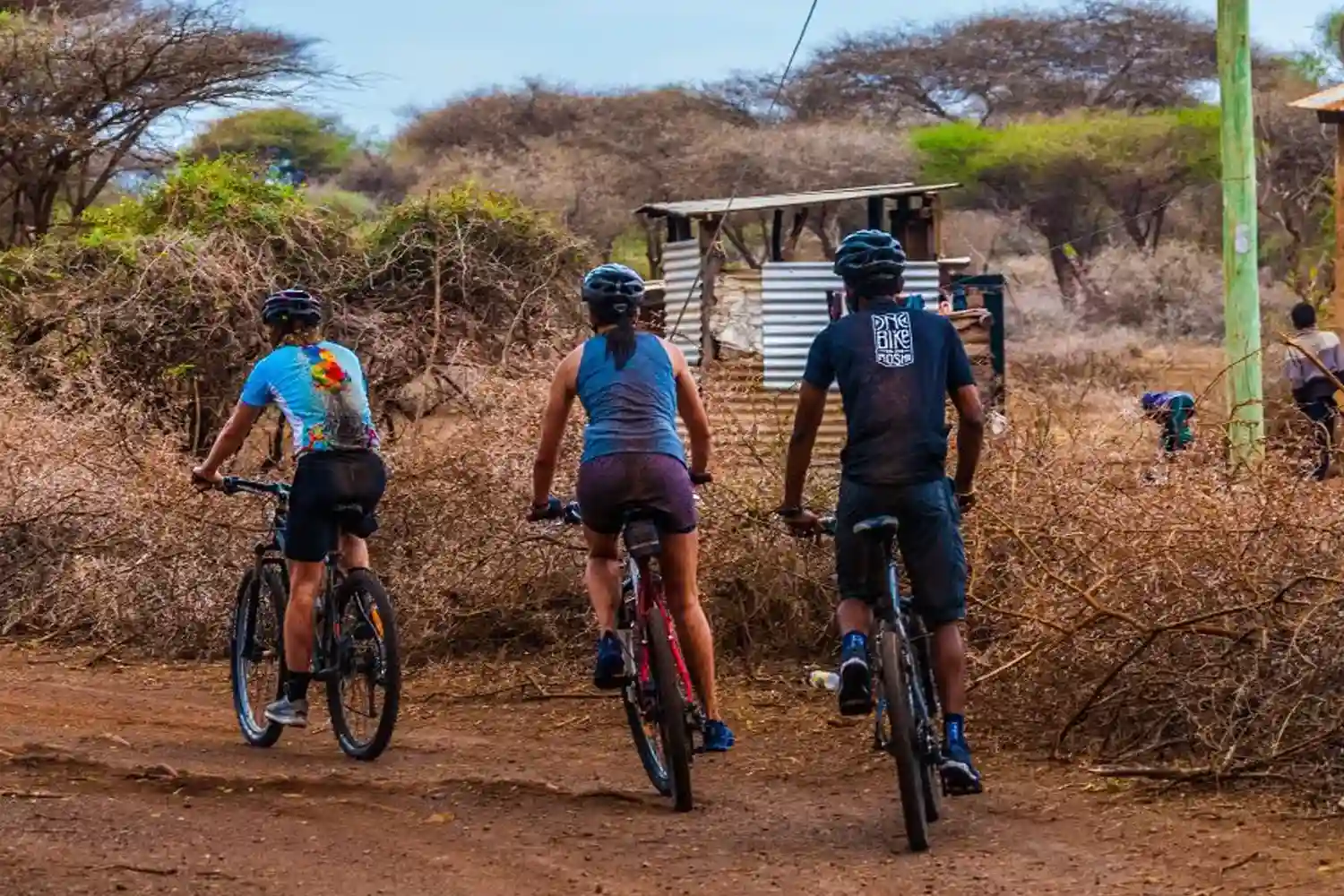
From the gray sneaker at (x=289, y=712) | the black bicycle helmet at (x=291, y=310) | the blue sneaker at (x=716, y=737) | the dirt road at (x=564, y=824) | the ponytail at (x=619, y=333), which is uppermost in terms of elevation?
the black bicycle helmet at (x=291, y=310)

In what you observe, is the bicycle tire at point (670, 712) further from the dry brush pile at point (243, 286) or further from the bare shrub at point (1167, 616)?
the dry brush pile at point (243, 286)

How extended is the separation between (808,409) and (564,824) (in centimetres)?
144

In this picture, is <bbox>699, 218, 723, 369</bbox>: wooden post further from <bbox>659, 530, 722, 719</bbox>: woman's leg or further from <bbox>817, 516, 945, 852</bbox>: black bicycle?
<bbox>817, 516, 945, 852</bbox>: black bicycle

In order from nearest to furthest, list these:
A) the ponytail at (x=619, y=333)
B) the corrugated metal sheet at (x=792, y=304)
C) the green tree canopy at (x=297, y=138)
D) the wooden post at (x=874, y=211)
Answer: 1. the ponytail at (x=619, y=333)
2. the corrugated metal sheet at (x=792, y=304)
3. the wooden post at (x=874, y=211)
4. the green tree canopy at (x=297, y=138)

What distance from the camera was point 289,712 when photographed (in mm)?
7367

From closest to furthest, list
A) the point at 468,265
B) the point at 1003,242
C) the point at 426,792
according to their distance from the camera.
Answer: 1. the point at 426,792
2. the point at 468,265
3. the point at 1003,242

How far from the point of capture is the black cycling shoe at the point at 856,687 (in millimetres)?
5758

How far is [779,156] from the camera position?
3838 centimetres

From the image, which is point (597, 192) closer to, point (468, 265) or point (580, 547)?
point (468, 265)

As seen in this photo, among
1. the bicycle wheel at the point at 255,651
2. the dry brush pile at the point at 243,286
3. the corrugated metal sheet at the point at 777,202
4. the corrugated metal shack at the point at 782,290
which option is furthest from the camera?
the corrugated metal sheet at the point at 777,202

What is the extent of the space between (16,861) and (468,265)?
366 inches

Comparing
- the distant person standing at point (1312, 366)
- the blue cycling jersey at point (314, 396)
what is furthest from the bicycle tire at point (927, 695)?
the distant person standing at point (1312, 366)

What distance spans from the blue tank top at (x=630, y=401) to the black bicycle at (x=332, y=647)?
110 centimetres

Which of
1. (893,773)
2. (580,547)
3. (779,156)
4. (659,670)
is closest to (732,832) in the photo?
(659,670)
